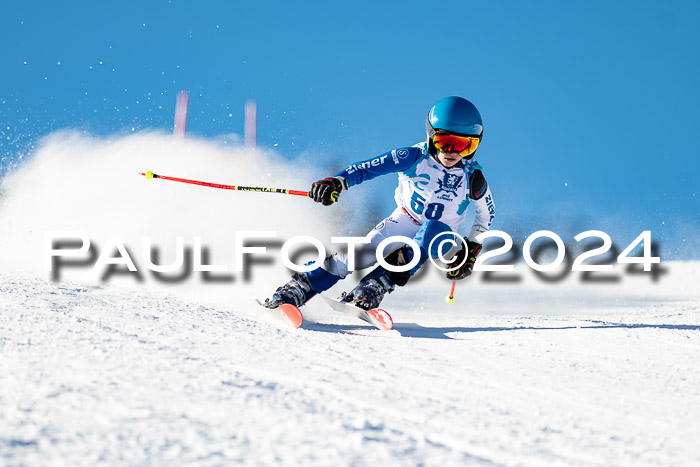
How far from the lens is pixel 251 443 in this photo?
1413mm

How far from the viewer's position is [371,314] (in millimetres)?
4074

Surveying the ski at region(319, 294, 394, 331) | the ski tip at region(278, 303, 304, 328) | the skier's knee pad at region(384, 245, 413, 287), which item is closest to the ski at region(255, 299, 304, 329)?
the ski tip at region(278, 303, 304, 328)

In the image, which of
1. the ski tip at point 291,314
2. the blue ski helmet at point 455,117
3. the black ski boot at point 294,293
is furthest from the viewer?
the black ski boot at point 294,293

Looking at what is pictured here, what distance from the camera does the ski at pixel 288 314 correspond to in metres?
3.82

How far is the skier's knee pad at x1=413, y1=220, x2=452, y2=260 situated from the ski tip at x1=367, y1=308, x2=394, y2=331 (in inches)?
20.7

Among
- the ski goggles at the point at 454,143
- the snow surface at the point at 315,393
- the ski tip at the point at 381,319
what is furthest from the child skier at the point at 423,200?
the snow surface at the point at 315,393

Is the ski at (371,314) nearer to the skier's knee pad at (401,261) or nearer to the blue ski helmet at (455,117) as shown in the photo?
the skier's knee pad at (401,261)

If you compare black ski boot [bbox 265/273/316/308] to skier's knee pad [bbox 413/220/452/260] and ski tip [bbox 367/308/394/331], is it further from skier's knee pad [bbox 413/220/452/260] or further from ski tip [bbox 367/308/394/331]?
skier's knee pad [bbox 413/220/452/260]

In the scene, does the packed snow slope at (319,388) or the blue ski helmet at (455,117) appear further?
the blue ski helmet at (455,117)

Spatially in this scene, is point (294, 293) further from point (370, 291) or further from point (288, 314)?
point (370, 291)

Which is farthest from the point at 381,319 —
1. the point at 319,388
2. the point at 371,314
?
the point at 319,388

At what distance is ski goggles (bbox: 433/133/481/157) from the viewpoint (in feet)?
13.5

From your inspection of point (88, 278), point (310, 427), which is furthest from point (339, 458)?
point (88, 278)

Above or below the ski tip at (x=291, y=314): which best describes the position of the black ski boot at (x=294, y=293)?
above
